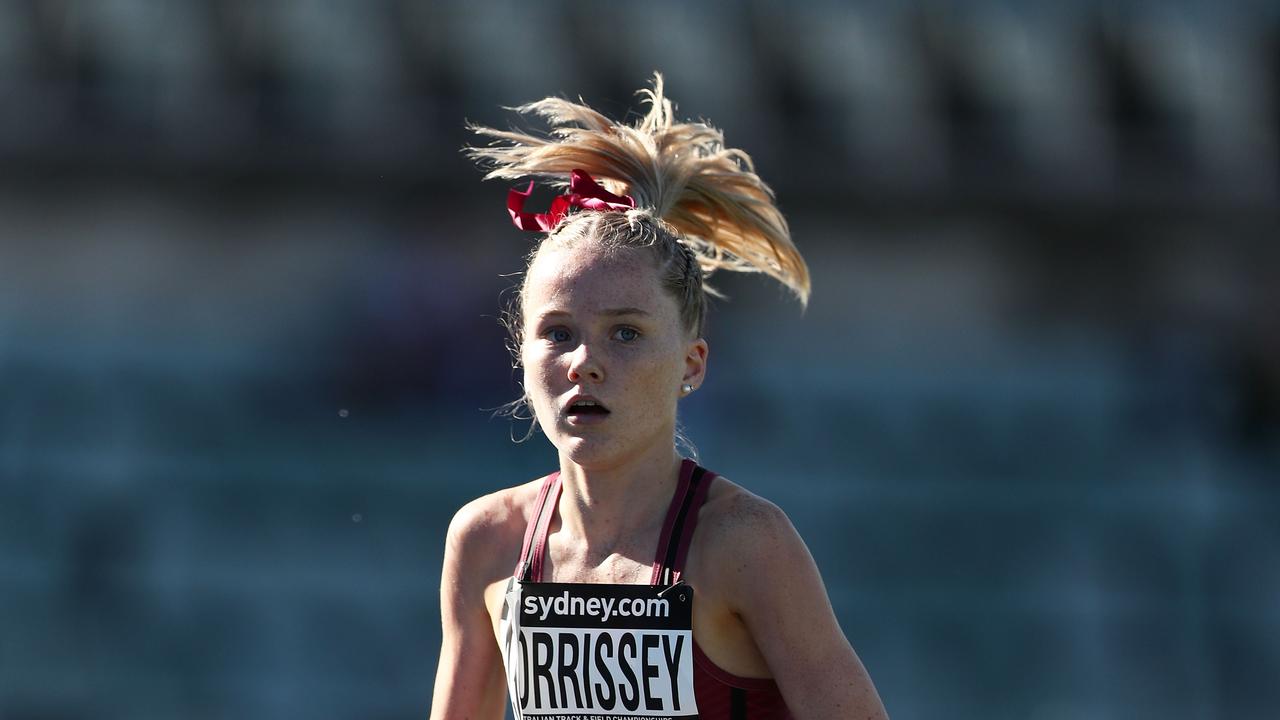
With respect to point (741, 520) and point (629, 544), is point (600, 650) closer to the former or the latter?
point (629, 544)

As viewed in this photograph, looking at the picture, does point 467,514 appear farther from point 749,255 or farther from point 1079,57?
point 1079,57

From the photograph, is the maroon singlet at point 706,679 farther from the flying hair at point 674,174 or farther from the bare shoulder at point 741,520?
the flying hair at point 674,174

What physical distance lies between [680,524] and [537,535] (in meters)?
0.32

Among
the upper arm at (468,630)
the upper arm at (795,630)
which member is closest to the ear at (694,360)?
the upper arm at (795,630)

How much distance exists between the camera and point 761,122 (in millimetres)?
15250

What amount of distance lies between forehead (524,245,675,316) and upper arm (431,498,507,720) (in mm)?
509

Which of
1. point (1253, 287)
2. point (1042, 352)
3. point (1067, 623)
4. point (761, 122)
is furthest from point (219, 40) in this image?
point (1253, 287)

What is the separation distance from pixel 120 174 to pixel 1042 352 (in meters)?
8.66

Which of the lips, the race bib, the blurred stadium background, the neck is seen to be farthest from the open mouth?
the blurred stadium background

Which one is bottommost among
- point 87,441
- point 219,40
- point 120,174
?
point 87,441

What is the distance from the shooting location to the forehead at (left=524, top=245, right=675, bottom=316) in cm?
304

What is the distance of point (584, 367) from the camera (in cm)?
300

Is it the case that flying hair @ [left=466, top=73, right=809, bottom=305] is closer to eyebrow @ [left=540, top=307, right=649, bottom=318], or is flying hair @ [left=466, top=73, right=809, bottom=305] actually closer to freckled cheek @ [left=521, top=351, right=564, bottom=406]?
eyebrow @ [left=540, top=307, right=649, bottom=318]

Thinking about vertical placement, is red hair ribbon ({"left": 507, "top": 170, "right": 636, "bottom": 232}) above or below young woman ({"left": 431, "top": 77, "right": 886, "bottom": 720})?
above
